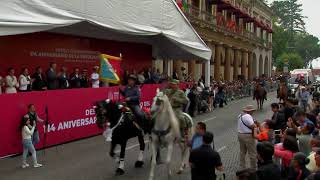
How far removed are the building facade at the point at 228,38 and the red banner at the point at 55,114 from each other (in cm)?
1239

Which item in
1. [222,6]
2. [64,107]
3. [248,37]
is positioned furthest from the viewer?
[248,37]

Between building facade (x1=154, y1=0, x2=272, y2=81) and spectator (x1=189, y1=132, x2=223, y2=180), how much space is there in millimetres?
21667

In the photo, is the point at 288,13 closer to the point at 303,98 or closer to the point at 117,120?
the point at 303,98

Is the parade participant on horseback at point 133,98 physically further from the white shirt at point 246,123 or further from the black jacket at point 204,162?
the black jacket at point 204,162

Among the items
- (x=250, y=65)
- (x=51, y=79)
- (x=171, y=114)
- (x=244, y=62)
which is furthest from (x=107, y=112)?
(x=250, y=65)

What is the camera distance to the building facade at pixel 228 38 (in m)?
41.5

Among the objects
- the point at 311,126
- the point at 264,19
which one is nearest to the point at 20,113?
the point at 311,126

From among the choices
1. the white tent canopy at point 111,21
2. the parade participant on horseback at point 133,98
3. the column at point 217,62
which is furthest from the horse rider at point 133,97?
the column at point 217,62

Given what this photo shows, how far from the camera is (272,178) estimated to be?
279 inches

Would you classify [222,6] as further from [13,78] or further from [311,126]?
[311,126]

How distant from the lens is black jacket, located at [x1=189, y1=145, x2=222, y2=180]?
834cm

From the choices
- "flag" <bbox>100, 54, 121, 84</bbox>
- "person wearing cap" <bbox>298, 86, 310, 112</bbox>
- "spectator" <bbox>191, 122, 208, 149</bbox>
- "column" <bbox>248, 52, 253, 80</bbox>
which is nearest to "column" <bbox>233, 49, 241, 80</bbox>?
"column" <bbox>248, 52, 253, 80</bbox>

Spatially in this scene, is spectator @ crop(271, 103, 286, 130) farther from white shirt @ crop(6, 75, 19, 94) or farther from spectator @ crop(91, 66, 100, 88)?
spectator @ crop(91, 66, 100, 88)

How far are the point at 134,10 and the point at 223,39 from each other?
32264 mm
